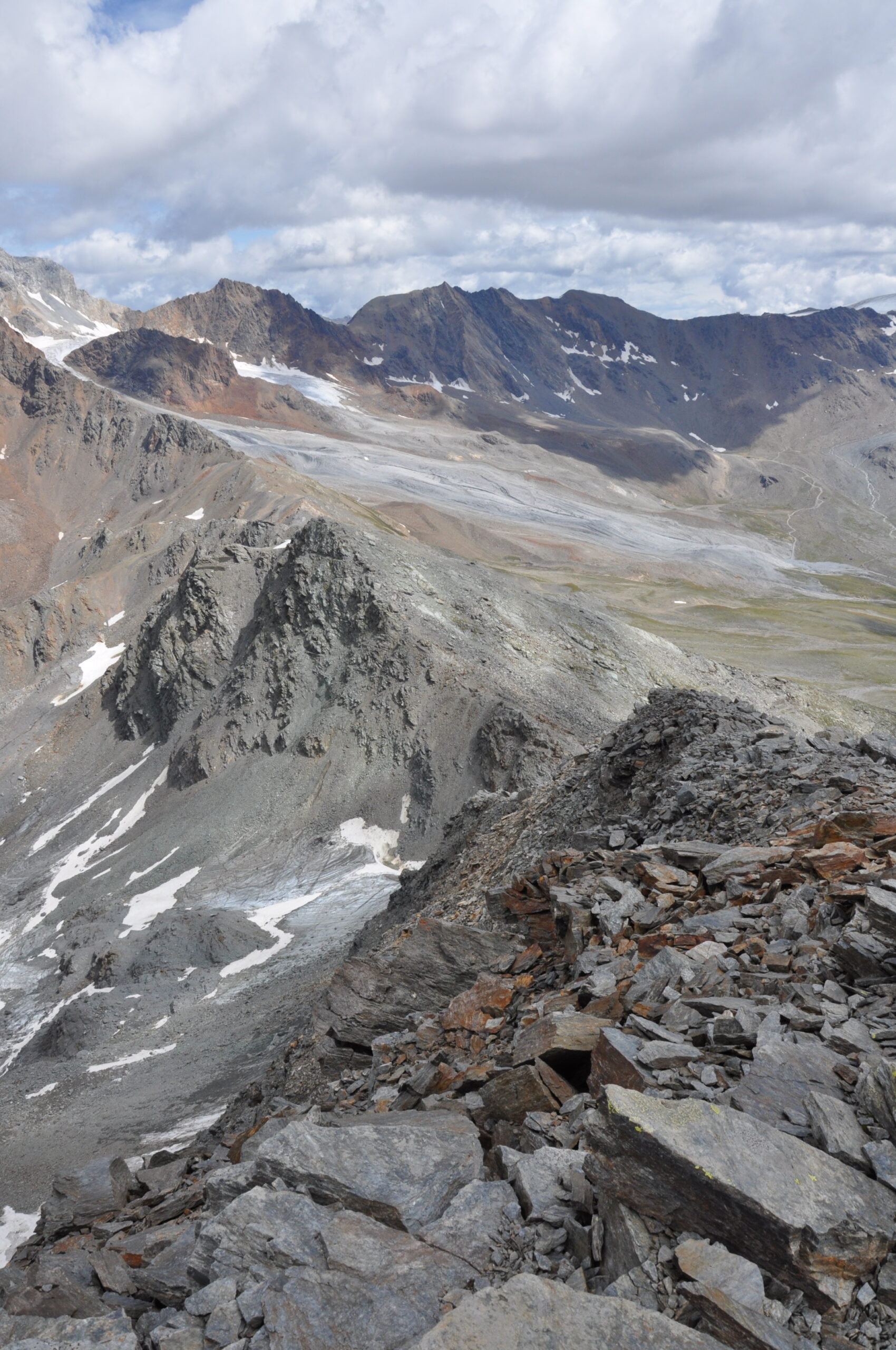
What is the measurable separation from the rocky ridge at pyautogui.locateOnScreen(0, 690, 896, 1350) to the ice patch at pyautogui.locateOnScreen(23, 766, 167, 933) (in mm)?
47679

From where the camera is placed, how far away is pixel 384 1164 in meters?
9.29

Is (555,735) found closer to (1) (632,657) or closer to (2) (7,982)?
(1) (632,657)

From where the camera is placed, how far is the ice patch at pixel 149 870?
55844mm

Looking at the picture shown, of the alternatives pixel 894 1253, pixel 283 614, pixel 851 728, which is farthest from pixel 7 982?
pixel 851 728

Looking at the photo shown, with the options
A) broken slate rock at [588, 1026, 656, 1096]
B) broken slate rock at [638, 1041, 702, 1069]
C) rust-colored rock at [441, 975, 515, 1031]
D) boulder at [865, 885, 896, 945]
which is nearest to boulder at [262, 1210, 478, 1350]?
broken slate rock at [588, 1026, 656, 1096]

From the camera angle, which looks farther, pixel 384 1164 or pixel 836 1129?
pixel 384 1164

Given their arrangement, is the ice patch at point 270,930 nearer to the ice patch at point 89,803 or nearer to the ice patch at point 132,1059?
the ice patch at point 132,1059

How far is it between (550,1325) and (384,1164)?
9.98ft

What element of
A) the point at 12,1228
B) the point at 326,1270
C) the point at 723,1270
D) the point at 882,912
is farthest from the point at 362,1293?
the point at 12,1228

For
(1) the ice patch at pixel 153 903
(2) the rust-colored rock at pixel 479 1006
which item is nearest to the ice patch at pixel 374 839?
(1) the ice patch at pixel 153 903

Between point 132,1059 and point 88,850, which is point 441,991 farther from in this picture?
point 88,850

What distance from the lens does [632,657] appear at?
72000mm

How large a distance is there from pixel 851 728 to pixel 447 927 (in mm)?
62045

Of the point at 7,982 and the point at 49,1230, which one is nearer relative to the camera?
the point at 49,1230
